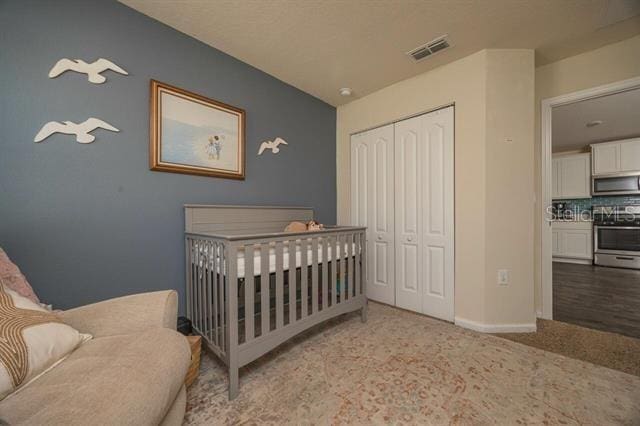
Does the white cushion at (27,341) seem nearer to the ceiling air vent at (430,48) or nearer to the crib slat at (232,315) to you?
the crib slat at (232,315)

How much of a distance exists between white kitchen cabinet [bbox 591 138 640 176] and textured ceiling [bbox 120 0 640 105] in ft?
13.0

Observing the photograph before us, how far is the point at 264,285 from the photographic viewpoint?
58.7 inches

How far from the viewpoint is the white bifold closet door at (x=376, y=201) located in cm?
268

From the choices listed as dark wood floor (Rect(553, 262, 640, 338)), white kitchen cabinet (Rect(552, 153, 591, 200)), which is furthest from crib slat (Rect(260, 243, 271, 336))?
white kitchen cabinet (Rect(552, 153, 591, 200))

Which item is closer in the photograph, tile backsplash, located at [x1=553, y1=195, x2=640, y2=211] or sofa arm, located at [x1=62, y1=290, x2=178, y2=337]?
sofa arm, located at [x1=62, y1=290, x2=178, y2=337]

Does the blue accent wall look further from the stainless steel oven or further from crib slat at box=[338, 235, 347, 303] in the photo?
the stainless steel oven

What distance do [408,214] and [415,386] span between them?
60.6 inches

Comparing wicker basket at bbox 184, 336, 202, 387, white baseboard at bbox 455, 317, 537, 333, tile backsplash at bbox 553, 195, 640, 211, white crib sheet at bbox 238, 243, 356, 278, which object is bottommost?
white baseboard at bbox 455, 317, 537, 333

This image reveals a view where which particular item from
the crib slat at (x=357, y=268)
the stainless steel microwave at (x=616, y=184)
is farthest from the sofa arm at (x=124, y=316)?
the stainless steel microwave at (x=616, y=184)

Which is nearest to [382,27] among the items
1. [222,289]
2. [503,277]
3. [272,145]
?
[272,145]

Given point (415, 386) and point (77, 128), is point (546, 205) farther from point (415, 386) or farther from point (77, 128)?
point (77, 128)

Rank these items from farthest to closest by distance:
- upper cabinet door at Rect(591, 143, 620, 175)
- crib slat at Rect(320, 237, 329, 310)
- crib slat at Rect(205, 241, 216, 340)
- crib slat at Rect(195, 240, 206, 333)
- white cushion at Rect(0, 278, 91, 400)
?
upper cabinet door at Rect(591, 143, 620, 175)
crib slat at Rect(320, 237, 329, 310)
crib slat at Rect(195, 240, 206, 333)
crib slat at Rect(205, 241, 216, 340)
white cushion at Rect(0, 278, 91, 400)

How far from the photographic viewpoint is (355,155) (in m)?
3.02

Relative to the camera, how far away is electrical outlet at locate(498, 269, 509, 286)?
2043mm
